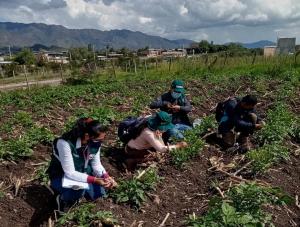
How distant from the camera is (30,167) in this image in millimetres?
6520

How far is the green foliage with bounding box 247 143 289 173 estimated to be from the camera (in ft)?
20.3

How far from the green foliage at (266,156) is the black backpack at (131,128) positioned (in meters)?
1.65

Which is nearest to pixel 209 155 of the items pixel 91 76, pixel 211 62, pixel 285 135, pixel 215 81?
pixel 285 135

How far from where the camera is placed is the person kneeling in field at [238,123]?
7.69 meters

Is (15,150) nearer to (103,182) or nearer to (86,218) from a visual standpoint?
(103,182)

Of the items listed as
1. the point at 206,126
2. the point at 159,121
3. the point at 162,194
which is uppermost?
the point at 159,121

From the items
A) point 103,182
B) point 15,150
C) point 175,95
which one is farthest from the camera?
point 175,95

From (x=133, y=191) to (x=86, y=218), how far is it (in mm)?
848

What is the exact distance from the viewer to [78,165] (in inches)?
208

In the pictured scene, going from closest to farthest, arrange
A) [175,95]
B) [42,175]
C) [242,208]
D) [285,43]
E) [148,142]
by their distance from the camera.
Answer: [242,208]
[42,175]
[148,142]
[175,95]
[285,43]

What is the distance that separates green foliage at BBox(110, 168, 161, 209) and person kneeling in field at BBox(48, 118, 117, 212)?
0.12 m

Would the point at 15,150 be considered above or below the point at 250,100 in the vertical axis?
below

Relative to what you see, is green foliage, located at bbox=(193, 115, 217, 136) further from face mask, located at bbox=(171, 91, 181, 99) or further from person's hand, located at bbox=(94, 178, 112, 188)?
person's hand, located at bbox=(94, 178, 112, 188)

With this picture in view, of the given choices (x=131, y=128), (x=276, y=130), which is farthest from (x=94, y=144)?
(x=276, y=130)
